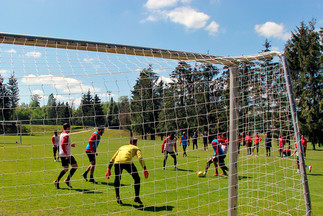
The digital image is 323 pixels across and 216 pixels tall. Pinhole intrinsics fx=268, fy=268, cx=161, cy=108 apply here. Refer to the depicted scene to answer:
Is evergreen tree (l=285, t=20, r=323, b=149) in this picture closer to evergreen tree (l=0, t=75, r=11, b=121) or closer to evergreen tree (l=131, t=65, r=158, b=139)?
evergreen tree (l=131, t=65, r=158, b=139)

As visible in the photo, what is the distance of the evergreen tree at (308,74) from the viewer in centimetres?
3538

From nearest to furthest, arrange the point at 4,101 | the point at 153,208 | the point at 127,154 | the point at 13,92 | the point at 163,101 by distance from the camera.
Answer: the point at 13,92, the point at 4,101, the point at 163,101, the point at 153,208, the point at 127,154

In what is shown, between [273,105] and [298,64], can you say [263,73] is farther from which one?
[298,64]

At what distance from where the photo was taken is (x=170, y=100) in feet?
20.1

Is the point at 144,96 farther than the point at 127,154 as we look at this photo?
No

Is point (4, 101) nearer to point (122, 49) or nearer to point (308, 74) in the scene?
point (122, 49)

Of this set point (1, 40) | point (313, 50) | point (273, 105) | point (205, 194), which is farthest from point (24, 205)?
point (313, 50)

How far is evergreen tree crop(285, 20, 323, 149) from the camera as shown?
35.4 metres

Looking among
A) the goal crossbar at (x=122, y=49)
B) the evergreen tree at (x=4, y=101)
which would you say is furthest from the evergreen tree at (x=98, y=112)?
the evergreen tree at (x=4, y=101)

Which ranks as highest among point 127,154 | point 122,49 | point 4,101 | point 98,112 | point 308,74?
point 308,74

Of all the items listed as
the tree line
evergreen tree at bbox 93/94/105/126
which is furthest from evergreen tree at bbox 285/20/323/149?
evergreen tree at bbox 93/94/105/126

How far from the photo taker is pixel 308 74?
3734 cm

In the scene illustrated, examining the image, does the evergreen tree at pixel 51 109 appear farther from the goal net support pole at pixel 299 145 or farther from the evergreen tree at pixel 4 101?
the goal net support pole at pixel 299 145

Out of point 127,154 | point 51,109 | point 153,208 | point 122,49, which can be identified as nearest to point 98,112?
point 51,109
